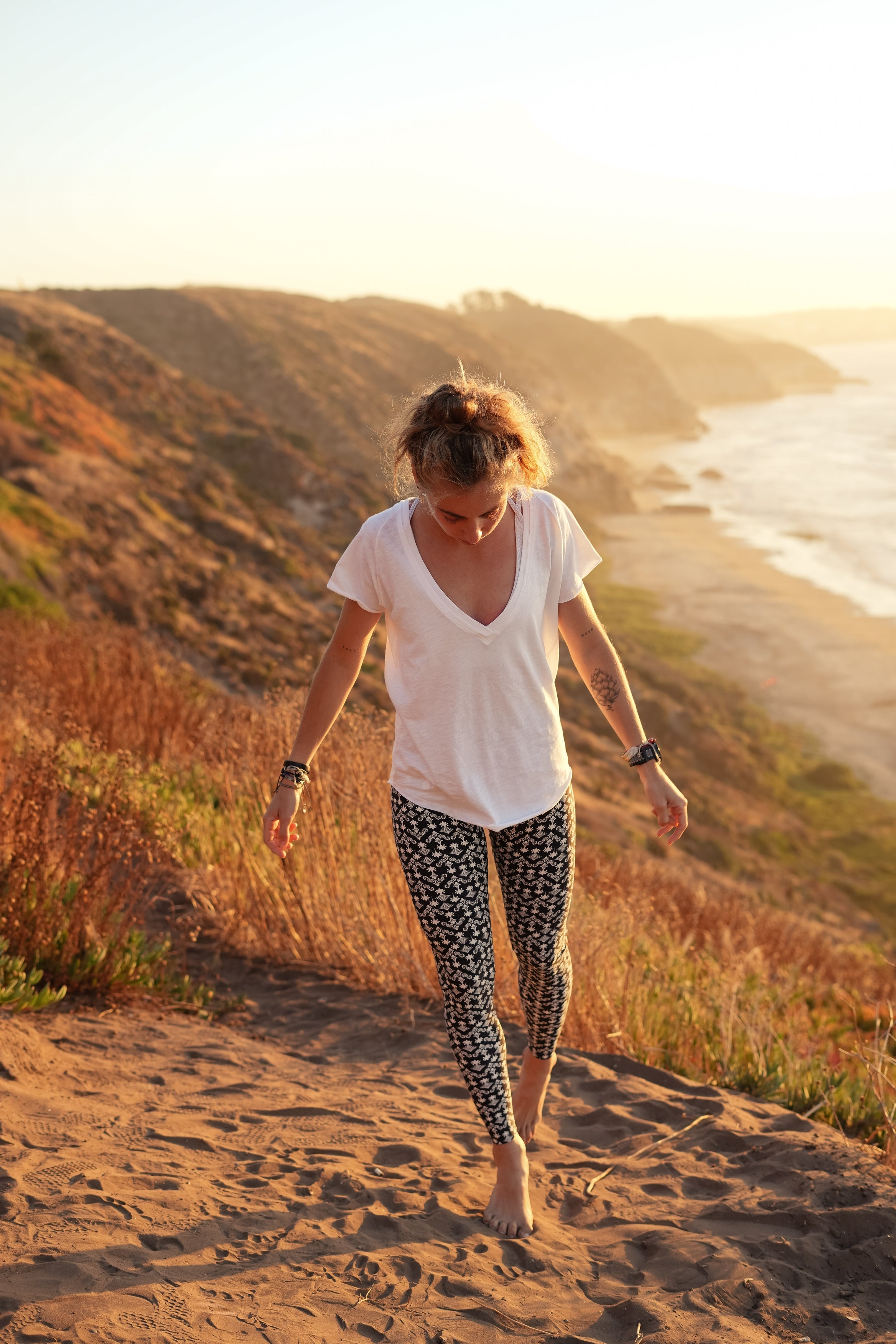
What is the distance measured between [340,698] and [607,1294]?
54.9 inches

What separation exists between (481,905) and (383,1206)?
801mm

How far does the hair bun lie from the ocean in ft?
101

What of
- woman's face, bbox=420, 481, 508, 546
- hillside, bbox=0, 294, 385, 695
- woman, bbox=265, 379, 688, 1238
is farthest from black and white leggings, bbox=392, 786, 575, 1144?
hillside, bbox=0, 294, 385, 695

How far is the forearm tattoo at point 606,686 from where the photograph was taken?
99.2 inches

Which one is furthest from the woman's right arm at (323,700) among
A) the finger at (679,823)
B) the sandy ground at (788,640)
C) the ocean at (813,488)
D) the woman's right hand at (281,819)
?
the ocean at (813,488)

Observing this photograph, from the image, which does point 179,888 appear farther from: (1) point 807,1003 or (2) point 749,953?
(1) point 807,1003

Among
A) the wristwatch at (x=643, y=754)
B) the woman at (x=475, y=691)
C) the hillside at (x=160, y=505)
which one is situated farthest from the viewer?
the hillside at (x=160, y=505)

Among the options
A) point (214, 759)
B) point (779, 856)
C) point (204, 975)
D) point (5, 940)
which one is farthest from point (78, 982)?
point (779, 856)

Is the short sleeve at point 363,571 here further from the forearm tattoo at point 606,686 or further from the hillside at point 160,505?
the hillside at point 160,505

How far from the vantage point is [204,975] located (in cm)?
425

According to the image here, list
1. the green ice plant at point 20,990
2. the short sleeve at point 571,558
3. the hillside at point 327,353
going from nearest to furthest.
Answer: the short sleeve at point 571,558 < the green ice plant at point 20,990 < the hillside at point 327,353

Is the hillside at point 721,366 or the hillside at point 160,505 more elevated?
the hillside at point 721,366

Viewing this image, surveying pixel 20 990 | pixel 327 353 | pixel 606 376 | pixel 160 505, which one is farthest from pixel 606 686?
pixel 606 376

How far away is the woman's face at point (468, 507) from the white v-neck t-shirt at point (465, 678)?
10cm
